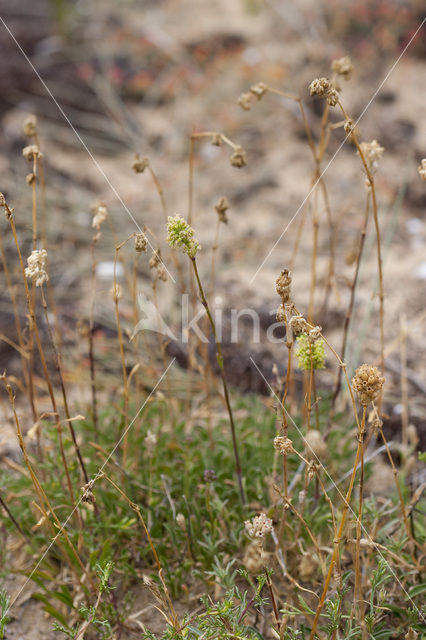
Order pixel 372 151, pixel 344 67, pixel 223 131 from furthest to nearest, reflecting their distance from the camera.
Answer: pixel 223 131 < pixel 344 67 < pixel 372 151

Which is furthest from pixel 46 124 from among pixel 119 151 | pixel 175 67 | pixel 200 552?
pixel 200 552

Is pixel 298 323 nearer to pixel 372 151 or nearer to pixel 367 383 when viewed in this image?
pixel 367 383

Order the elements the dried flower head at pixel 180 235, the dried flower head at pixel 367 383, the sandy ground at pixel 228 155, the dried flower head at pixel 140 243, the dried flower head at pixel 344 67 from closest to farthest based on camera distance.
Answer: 1. the dried flower head at pixel 367 383
2. the dried flower head at pixel 180 235
3. the dried flower head at pixel 140 243
4. the dried flower head at pixel 344 67
5. the sandy ground at pixel 228 155

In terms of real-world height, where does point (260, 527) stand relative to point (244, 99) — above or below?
below

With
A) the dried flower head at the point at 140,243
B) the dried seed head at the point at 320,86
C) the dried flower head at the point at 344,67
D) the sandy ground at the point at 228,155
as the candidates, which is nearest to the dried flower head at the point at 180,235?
the dried flower head at the point at 140,243

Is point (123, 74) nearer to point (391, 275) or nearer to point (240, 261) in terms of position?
point (240, 261)

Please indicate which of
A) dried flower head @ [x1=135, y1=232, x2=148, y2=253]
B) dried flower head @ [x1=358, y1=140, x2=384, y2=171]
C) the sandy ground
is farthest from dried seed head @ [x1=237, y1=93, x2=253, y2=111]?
the sandy ground

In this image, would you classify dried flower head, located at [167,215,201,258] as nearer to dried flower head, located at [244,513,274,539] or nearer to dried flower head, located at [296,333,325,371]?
dried flower head, located at [296,333,325,371]

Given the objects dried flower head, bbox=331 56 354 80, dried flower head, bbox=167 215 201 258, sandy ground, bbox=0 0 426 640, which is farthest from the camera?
sandy ground, bbox=0 0 426 640

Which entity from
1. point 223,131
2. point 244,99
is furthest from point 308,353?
point 223,131

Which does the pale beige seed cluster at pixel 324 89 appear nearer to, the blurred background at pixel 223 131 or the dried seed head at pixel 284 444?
the dried seed head at pixel 284 444

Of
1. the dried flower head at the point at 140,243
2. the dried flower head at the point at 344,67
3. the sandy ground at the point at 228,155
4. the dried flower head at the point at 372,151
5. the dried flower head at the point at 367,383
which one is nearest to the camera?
the dried flower head at the point at 367,383

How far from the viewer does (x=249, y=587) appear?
5.37 ft

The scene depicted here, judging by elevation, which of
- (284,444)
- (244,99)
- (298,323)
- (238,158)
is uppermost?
(244,99)
